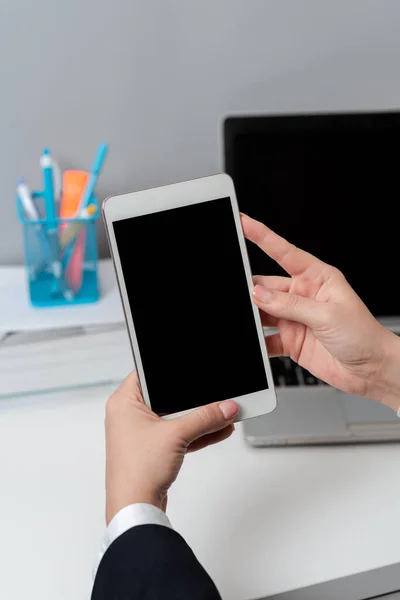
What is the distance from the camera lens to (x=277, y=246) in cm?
64

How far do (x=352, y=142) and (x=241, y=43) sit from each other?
242 millimetres

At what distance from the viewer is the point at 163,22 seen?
0.85 m

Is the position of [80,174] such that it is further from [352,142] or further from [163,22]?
[352,142]

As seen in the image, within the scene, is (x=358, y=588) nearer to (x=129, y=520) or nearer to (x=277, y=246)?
(x=129, y=520)

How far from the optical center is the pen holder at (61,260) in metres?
0.83

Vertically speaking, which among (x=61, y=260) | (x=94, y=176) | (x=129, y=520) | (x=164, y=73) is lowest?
(x=129, y=520)

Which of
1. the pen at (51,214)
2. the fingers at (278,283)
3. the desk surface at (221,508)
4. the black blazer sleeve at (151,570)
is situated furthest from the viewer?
the pen at (51,214)

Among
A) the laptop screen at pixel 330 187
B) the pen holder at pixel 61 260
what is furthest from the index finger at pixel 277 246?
the pen holder at pixel 61 260

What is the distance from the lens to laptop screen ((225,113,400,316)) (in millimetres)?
737

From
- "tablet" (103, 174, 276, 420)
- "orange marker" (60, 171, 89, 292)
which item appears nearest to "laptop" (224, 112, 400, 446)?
"tablet" (103, 174, 276, 420)

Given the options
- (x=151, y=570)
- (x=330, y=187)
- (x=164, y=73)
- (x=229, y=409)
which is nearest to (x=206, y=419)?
(x=229, y=409)

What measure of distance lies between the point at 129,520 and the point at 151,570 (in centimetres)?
5

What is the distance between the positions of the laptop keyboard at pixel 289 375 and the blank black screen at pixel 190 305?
0.52 ft

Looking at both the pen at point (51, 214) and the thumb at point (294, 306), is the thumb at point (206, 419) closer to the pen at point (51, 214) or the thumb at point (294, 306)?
the thumb at point (294, 306)
